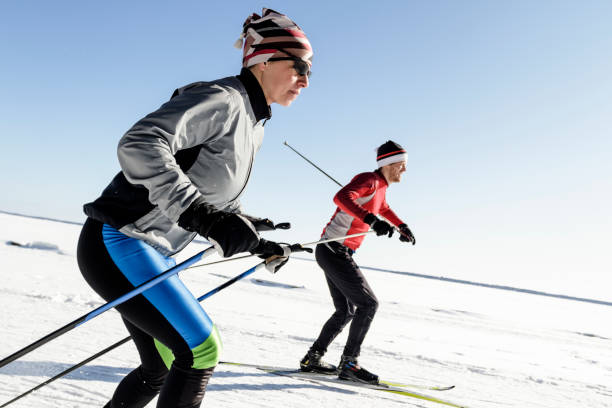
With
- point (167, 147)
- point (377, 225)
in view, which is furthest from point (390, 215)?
point (167, 147)

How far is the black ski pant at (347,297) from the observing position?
3.61m

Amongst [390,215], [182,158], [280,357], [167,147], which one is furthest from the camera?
[390,215]

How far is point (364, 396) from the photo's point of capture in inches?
126

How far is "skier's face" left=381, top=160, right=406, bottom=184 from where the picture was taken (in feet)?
13.3

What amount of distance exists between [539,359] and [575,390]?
6.83 ft

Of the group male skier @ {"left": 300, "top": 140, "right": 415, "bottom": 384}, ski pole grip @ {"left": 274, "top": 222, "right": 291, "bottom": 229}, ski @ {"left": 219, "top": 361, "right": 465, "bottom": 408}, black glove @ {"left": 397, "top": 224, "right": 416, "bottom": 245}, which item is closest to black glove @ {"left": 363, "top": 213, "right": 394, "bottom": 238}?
male skier @ {"left": 300, "top": 140, "right": 415, "bottom": 384}

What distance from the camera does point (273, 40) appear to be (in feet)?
5.45

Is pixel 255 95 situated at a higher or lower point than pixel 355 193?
lower

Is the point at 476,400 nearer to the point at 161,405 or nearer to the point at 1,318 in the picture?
the point at 161,405

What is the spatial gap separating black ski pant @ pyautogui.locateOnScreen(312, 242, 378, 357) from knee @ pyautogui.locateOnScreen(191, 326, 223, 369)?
2.39 meters

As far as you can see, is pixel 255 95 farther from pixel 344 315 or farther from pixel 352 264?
pixel 344 315

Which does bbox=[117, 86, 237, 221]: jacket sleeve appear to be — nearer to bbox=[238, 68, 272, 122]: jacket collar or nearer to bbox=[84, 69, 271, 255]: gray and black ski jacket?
bbox=[84, 69, 271, 255]: gray and black ski jacket

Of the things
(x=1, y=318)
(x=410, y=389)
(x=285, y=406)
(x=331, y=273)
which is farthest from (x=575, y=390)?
(x=1, y=318)

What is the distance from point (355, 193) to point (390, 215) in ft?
3.07
